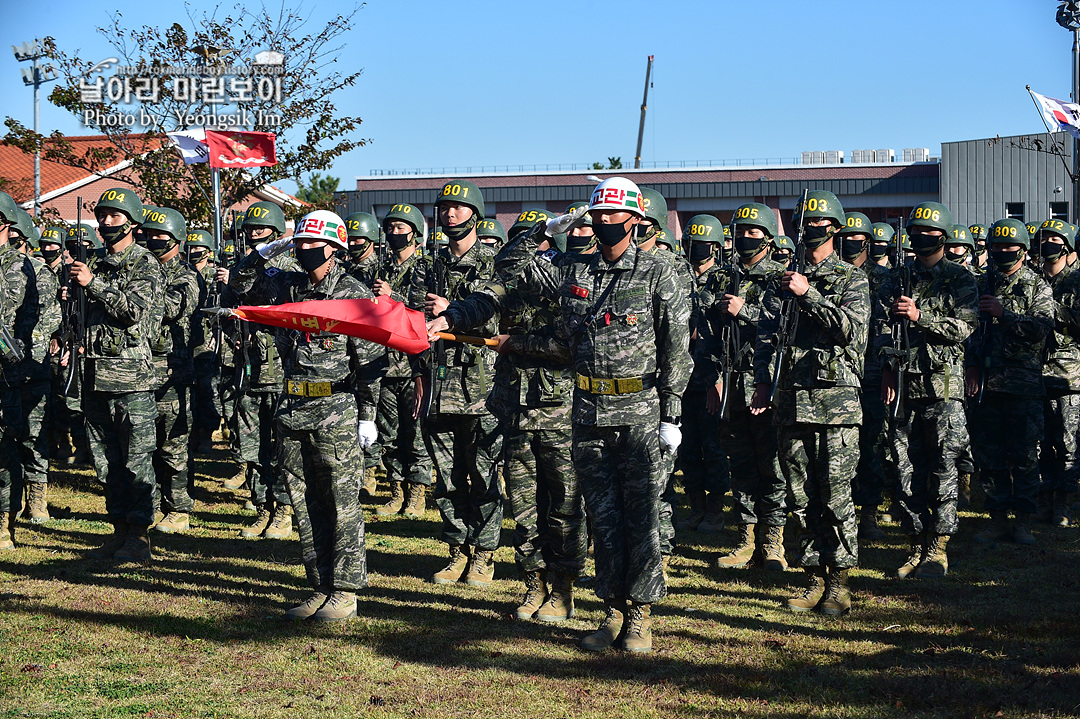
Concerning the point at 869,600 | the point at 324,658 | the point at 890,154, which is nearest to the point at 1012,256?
the point at 869,600

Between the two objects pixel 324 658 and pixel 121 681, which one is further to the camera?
pixel 324 658

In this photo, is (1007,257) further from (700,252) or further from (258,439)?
(258,439)

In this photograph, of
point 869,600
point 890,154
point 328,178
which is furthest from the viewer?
point 328,178

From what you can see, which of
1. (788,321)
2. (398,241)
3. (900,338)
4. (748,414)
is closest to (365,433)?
(788,321)

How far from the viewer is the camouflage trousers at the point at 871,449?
1057 cm

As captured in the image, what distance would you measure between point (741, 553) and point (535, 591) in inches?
102

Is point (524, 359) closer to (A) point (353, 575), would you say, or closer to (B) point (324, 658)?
(A) point (353, 575)

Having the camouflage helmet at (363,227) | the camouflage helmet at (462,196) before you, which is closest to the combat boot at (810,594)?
the camouflage helmet at (462,196)

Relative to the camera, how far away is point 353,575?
7402 millimetres

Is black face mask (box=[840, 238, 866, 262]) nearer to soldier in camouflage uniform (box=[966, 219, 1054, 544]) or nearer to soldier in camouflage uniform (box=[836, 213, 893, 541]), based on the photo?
soldier in camouflage uniform (box=[836, 213, 893, 541])

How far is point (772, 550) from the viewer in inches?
365

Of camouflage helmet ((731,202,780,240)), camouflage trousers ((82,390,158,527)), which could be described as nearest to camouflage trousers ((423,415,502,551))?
camouflage trousers ((82,390,158,527))

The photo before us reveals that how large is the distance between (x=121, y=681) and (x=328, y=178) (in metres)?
67.5

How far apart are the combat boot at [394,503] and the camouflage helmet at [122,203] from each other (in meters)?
3.94
